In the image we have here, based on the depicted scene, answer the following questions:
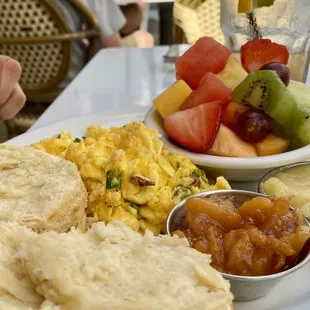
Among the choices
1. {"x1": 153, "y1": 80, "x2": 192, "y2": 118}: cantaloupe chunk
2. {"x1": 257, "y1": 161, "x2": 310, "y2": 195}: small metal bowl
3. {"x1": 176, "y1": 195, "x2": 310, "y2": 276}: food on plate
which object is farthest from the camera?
{"x1": 153, "y1": 80, "x2": 192, "y2": 118}: cantaloupe chunk

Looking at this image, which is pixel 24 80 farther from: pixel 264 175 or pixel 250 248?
pixel 250 248

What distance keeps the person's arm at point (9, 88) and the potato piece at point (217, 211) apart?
42.5 inches

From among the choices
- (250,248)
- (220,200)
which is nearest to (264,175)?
(220,200)

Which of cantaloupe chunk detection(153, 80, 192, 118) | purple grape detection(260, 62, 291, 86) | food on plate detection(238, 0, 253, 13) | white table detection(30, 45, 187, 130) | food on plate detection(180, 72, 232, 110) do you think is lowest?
white table detection(30, 45, 187, 130)

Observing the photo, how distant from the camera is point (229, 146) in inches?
79.2

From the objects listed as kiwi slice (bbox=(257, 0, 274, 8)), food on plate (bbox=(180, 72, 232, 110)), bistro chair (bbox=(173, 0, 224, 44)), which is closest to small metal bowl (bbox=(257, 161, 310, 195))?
food on plate (bbox=(180, 72, 232, 110))

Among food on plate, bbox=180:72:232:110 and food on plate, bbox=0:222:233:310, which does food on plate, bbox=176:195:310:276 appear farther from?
food on plate, bbox=180:72:232:110

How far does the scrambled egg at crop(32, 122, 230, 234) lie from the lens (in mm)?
1717

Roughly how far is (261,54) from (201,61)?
0.29 metres

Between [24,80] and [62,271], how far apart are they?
3.52m

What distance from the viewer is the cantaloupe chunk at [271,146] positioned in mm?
2031

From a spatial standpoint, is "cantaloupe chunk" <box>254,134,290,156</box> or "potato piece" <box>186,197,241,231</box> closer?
"potato piece" <box>186,197,241,231</box>

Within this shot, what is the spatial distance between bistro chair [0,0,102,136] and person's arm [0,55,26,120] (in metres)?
1.96

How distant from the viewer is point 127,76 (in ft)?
11.3
